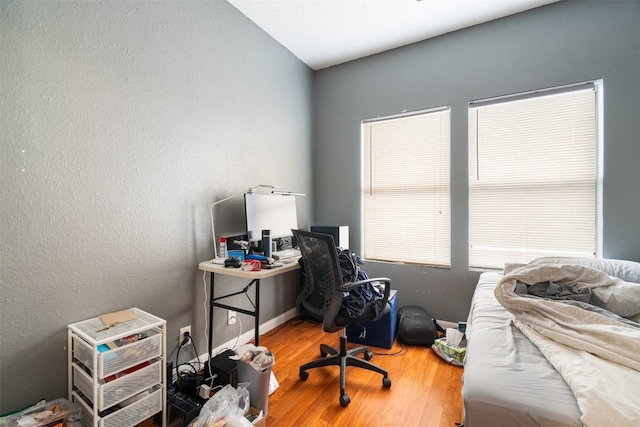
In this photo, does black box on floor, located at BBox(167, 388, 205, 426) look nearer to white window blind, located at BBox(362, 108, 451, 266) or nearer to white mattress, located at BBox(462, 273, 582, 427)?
white mattress, located at BBox(462, 273, 582, 427)

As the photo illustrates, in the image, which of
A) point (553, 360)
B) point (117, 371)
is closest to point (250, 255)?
point (117, 371)

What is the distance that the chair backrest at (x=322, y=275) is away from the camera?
1548 millimetres

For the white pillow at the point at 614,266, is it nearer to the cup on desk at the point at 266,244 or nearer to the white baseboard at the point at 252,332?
the cup on desk at the point at 266,244

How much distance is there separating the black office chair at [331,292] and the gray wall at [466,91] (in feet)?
3.78

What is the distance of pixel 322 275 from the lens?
1676 millimetres

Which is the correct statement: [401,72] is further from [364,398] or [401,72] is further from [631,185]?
[364,398]

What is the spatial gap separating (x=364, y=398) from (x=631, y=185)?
2.43m

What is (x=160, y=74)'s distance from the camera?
171 centimetres

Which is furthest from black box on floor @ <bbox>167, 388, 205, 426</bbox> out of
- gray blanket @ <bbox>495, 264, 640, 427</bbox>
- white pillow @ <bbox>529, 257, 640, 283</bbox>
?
white pillow @ <bbox>529, 257, 640, 283</bbox>

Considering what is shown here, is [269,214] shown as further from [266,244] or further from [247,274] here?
[247,274]

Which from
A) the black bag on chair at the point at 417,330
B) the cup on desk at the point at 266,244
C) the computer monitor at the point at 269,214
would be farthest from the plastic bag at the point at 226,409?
the black bag on chair at the point at 417,330

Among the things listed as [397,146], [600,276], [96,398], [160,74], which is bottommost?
[96,398]

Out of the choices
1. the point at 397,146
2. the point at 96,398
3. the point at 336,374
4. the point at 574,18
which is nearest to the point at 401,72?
the point at 397,146

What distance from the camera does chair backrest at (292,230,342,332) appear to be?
1.55 metres
